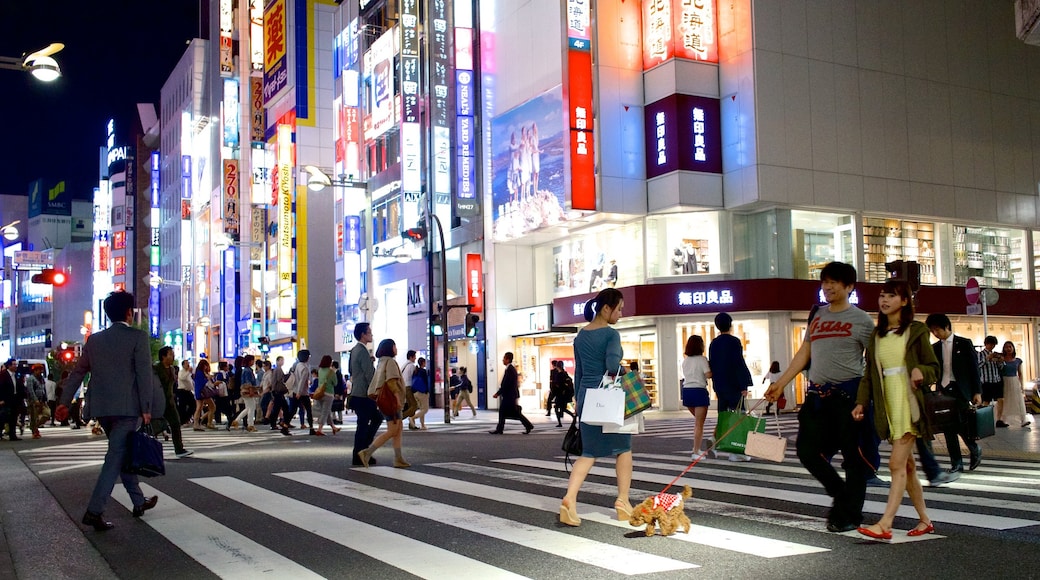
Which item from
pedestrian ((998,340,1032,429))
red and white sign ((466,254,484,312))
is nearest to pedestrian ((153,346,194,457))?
pedestrian ((998,340,1032,429))

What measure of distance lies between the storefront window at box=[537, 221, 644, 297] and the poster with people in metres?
1.93

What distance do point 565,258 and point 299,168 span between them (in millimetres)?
25622

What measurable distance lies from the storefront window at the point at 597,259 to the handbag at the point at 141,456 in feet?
75.0

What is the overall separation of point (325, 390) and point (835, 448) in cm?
1466

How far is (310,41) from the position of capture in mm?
55688

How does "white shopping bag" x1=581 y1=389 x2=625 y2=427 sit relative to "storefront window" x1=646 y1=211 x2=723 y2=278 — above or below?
below

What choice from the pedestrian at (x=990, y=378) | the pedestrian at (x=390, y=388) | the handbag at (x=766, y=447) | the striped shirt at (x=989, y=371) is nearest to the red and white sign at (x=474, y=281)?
the pedestrian at (x=990, y=378)

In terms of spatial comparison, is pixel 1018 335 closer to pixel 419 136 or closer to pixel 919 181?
pixel 919 181

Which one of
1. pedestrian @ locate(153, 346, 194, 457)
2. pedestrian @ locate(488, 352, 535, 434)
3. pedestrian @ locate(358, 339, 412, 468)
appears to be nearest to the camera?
pedestrian @ locate(358, 339, 412, 468)

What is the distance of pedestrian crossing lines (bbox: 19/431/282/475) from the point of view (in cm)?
1358

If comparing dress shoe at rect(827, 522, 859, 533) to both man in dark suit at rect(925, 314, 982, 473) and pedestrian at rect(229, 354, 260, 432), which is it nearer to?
man in dark suit at rect(925, 314, 982, 473)

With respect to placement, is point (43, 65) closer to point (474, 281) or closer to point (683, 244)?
point (683, 244)

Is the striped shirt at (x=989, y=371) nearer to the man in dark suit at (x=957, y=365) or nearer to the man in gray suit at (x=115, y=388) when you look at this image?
the man in dark suit at (x=957, y=365)

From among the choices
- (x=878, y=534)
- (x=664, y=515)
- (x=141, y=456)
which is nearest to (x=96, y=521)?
(x=141, y=456)
